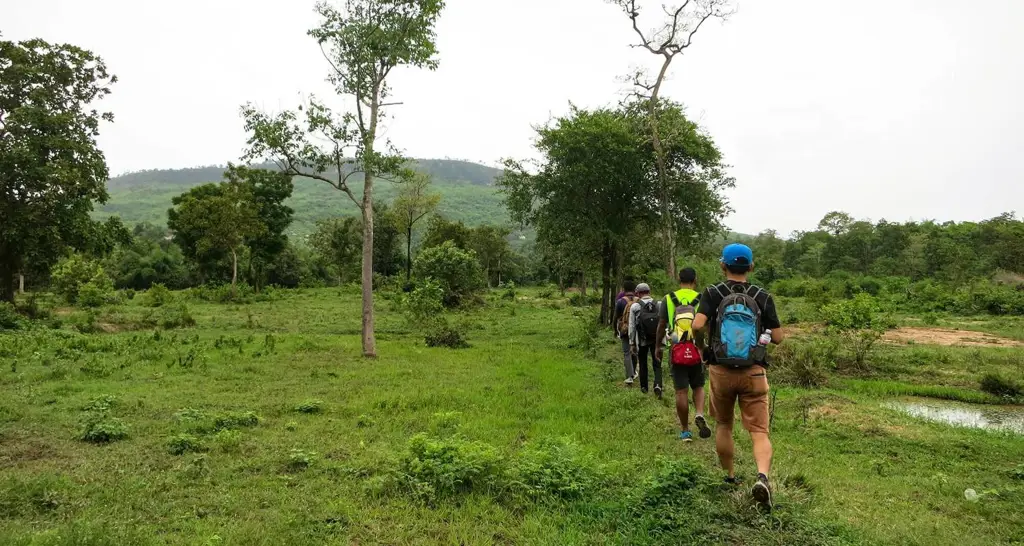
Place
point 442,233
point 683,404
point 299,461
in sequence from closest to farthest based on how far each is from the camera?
point 299,461, point 683,404, point 442,233

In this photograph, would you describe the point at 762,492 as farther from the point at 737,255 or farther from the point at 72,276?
the point at 72,276

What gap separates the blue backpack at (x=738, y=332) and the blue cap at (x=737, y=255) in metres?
0.28

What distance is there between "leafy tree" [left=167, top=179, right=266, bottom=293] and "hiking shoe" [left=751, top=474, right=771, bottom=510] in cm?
3715

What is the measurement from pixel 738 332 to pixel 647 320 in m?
4.65

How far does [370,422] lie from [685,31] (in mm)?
18193

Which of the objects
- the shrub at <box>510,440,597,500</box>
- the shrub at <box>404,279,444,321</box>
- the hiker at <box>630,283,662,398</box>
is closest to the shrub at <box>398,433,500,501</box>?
the shrub at <box>510,440,597,500</box>

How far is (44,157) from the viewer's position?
75.6 feet

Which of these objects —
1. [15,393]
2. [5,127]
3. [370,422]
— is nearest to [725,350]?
[370,422]

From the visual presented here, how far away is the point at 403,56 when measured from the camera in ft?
54.9

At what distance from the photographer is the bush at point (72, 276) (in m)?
31.7

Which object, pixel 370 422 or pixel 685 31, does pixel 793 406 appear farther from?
pixel 685 31

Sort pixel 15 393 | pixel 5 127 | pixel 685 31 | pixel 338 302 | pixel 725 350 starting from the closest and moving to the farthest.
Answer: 1. pixel 725 350
2. pixel 15 393
3. pixel 685 31
4. pixel 5 127
5. pixel 338 302

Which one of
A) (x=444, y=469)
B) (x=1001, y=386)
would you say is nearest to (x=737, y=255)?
(x=444, y=469)

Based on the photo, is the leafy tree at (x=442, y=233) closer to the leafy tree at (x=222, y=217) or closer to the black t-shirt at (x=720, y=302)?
the leafy tree at (x=222, y=217)
